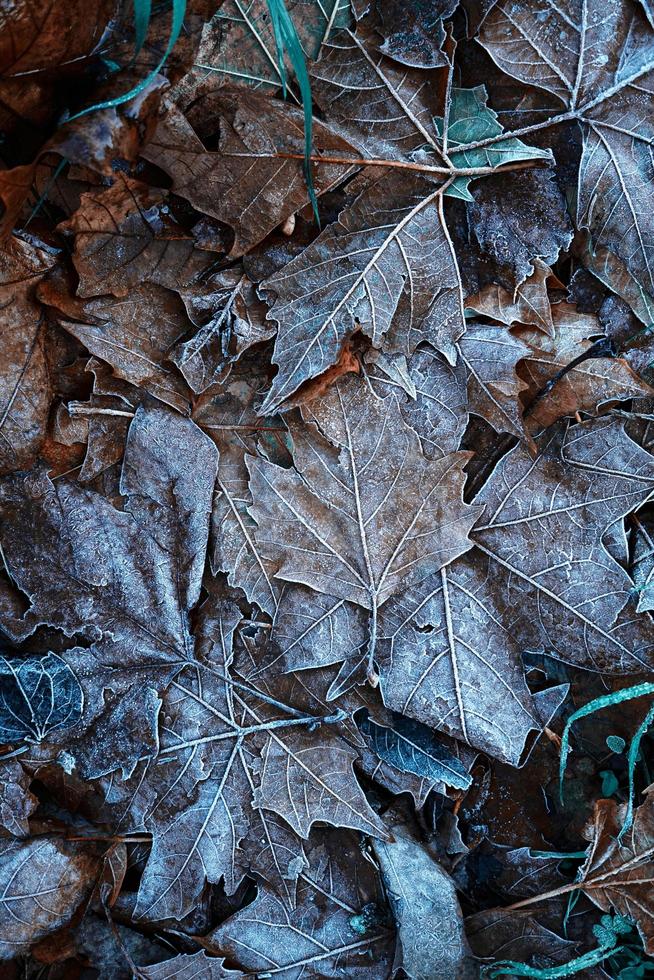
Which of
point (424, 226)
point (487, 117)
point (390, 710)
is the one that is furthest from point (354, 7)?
point (390, 710)

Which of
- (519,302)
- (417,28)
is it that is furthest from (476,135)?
(519,302)

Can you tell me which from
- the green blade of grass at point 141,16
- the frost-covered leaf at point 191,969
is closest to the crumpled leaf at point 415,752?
the frost-covered leaf at point 191,969

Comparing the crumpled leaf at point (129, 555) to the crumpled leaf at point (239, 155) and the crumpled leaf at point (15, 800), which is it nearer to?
the crumpled leaf at point (15, 800)

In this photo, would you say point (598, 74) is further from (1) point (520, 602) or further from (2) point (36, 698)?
(2) point (36, 698)

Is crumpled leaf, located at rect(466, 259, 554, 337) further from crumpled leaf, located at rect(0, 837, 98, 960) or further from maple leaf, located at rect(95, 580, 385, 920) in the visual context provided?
crumpled leaf, located at rect(0, 837, 98, 960)

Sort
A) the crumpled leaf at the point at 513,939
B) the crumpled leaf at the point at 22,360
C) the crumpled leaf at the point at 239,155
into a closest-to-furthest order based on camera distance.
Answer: the crumpled leaf at the point at 239,155 → the crumpled leaf at the point at 22,360 → the crumpled leaf at the point at 513,939

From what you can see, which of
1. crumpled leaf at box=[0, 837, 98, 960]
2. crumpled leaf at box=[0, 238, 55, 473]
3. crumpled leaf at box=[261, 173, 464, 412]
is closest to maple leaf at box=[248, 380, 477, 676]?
crumpled leaf at box=[261, 173, 464, 412]

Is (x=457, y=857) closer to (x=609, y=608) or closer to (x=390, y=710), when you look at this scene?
(x=390, y=710)
